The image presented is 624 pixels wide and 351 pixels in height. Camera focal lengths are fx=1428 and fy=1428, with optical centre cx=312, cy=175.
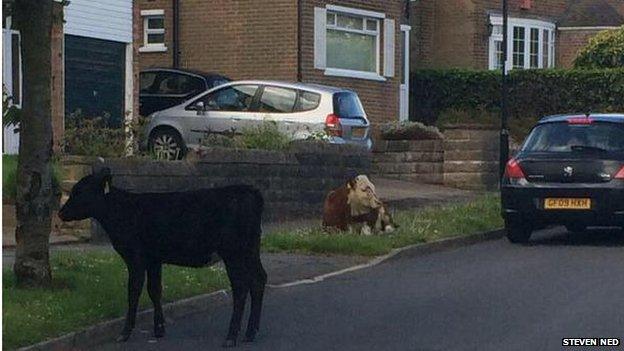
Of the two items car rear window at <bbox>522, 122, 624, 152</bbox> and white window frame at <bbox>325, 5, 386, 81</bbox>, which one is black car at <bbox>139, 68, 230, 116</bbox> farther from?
car rear window at <bbox>522, 122, 624, 152</bbox>

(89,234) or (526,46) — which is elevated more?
(526,46)

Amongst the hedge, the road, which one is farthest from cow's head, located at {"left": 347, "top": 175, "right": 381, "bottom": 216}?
the hedge

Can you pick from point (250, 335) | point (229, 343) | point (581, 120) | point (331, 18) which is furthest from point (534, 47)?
point (229, 343)

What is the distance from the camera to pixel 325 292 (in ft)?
43.7

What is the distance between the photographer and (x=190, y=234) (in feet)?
34.5

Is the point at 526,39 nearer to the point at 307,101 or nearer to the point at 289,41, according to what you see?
the point at 289,41

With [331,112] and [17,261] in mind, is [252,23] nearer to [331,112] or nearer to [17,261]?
[331,112]

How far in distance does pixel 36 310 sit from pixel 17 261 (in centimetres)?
90

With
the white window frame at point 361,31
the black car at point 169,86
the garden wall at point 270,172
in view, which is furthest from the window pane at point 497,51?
the garden wall at point 270,172

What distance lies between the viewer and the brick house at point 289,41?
96.8 feet

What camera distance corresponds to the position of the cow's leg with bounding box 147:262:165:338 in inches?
423

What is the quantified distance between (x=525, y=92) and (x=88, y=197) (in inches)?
958

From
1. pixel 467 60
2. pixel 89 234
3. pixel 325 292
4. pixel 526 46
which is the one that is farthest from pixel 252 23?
pixel 325 292

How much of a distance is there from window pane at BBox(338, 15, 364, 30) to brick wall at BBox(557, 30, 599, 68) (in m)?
10.9
